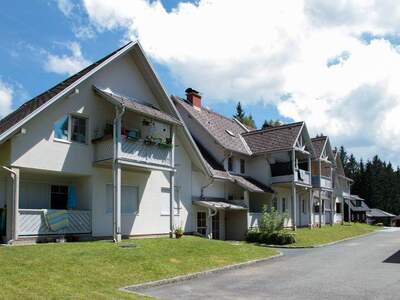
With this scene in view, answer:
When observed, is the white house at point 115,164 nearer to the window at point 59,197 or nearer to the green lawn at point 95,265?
the window at point 59,197

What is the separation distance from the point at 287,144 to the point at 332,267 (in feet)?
59.9

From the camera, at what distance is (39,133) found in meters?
19.6

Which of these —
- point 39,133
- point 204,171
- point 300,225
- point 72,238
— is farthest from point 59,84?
point 300,225

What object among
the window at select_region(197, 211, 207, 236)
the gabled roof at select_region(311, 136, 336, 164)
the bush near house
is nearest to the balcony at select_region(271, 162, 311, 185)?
the bush near house

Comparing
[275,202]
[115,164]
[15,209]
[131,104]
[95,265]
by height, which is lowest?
[95,265]

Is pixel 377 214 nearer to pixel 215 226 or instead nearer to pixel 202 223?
pixel 215 226

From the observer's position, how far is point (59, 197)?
2142 centimetres

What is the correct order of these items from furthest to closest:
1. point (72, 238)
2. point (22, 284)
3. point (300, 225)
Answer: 1. point (300, 225)
2. point (72, 238)
3. point (22, 284)

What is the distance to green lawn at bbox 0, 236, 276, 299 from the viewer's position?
11641mm

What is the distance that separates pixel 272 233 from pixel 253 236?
4.68 feet

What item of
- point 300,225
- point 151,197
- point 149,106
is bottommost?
point 300,225

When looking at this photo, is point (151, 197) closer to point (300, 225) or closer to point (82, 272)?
point (82, 272)

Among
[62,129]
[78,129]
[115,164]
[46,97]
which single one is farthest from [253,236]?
[46,97]

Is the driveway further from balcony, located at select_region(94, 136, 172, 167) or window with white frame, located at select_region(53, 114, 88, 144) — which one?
window with white frame, located at select_region(53, 114, 88, 144)
